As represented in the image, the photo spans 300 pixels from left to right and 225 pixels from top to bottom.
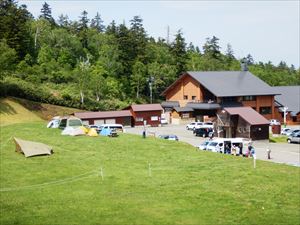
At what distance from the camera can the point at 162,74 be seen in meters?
84.3

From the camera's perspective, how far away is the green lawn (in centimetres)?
1956

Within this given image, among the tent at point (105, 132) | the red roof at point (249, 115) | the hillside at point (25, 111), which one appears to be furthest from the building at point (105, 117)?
the red roof at point (249, 115)

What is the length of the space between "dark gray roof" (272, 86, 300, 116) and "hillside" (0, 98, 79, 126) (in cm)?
3530

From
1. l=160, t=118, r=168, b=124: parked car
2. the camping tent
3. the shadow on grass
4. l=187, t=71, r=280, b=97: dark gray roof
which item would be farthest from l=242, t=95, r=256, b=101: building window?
the shadow on grass

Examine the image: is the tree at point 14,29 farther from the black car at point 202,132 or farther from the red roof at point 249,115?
the red roof at point 249,115

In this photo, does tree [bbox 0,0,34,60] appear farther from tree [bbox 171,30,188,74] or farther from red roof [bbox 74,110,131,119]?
tree [bbox 171,30,188,74]

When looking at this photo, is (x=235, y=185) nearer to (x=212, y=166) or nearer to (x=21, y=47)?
(x=212, y=166)

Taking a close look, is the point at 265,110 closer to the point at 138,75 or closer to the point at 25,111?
the point at 138,75

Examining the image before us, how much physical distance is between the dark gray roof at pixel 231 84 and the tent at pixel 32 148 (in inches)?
1425

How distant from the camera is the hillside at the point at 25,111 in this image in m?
56.8

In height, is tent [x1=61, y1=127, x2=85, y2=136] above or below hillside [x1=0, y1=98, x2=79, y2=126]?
below

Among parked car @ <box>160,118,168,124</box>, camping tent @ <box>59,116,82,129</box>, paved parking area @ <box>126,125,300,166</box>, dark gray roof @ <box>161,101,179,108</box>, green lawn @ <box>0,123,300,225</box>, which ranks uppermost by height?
dark gray roof @ <box>161,101,179,108</box>

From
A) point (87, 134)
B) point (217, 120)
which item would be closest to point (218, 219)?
point (87, 134)

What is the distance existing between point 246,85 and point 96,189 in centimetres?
4940
